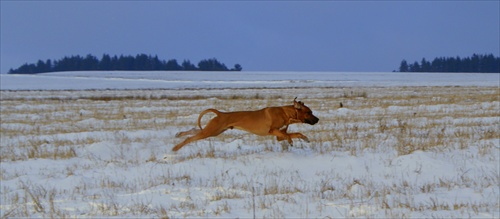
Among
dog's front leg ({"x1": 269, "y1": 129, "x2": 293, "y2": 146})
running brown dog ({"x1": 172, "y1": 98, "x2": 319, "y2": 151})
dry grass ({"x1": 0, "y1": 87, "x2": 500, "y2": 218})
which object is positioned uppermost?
running brown dog ({"x1": 172, "y1": 98, "x2": 319, "y2": 151})

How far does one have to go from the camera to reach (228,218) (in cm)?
615

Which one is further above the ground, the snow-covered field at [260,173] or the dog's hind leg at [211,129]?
the dog's hind leg at [211,129]

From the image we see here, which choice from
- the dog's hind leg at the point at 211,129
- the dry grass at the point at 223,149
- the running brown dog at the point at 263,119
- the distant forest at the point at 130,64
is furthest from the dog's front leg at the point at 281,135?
the distant forest at the point at 130,64

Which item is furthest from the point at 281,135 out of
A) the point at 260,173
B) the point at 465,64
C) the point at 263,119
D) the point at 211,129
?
the point at 465,64

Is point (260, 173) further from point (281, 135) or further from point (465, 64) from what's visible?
point (465, 64)

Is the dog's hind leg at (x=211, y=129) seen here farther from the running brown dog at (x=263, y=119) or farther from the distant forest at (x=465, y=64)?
the distant forest at (x=465, y=64)

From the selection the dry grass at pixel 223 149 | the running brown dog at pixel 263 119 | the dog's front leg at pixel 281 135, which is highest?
the running brown dog at pixel 263 119

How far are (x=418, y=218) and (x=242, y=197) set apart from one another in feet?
7.00

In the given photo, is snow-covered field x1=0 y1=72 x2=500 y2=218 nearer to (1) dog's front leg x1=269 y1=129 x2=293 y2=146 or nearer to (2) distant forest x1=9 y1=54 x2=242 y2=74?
(1) dog's front leg x1=269 y1=129 x2=293 y2=146

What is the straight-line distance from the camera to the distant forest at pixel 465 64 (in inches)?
4599

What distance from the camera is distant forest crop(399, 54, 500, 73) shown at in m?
117

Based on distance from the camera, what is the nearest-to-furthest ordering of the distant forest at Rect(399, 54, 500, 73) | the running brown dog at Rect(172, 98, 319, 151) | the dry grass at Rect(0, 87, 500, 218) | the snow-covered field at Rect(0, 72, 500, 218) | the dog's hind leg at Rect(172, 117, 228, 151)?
the snow-covered field at Rect(0, 72, 500, 218)
the dry grass at Rect(0, 87, 500, 218)
the running brown dog at Rect(172, 98, 319, 151)
the dog's hind leg at Rect(172, 117, 228, 151)
the distant forest at Rect(399, 54, 500, 73)

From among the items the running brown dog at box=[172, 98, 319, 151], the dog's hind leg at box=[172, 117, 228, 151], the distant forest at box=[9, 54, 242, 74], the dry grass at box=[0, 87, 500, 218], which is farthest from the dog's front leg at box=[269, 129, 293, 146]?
the distant forest at box=[9, 54, 242, 74]

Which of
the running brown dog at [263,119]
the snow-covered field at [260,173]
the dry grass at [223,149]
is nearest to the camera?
the snow-covered field at [260,173]
